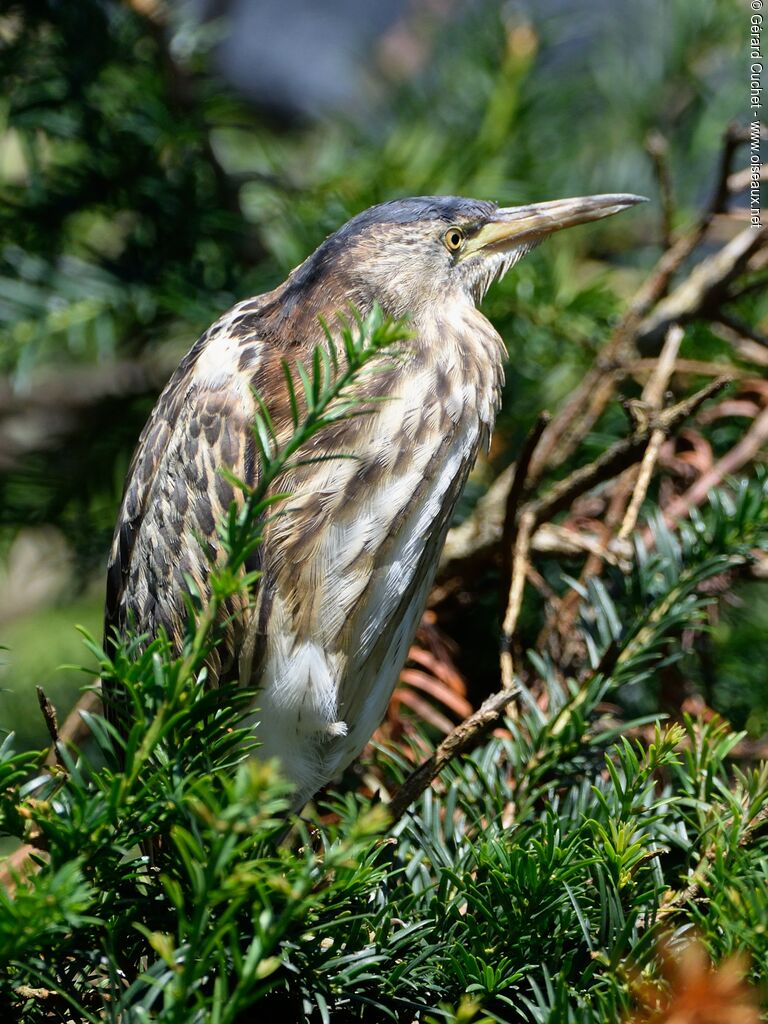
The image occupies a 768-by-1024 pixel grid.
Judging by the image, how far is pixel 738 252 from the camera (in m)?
1.63

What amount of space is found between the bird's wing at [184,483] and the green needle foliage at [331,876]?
17.3 inches

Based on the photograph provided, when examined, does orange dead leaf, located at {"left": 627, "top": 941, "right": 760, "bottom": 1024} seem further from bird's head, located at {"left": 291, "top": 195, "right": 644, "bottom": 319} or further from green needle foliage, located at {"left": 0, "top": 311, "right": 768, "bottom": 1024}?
bird's head, located at {"left": 291, "top": 195, "right": 644, "bottom": 319}

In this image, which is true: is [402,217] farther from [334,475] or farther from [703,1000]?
[703,1000]

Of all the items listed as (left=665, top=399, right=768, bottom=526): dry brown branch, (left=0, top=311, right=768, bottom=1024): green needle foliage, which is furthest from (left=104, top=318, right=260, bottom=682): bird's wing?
(left=665, top=399, right=768, bottom=526): dry brown branch

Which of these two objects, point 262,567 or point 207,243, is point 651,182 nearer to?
point 207,243

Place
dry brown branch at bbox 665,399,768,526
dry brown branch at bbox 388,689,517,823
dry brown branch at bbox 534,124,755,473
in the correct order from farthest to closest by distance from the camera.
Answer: dry brown branch at bbox 534,124,755,473, dry brown branch at bbox 665,399,768,526, dry brown branch at bbox 388,689,517,823

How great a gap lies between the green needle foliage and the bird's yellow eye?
73cm

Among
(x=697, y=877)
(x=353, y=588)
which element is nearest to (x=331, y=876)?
(x=697, y=877)

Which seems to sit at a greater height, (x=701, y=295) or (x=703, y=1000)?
(x=701, y=295)

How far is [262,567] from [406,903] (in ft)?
1.59

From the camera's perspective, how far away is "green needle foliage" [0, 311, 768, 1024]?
65 cm

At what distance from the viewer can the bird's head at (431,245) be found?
1.51 meters

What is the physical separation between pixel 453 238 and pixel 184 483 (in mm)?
555

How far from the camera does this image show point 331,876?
2.94ft
